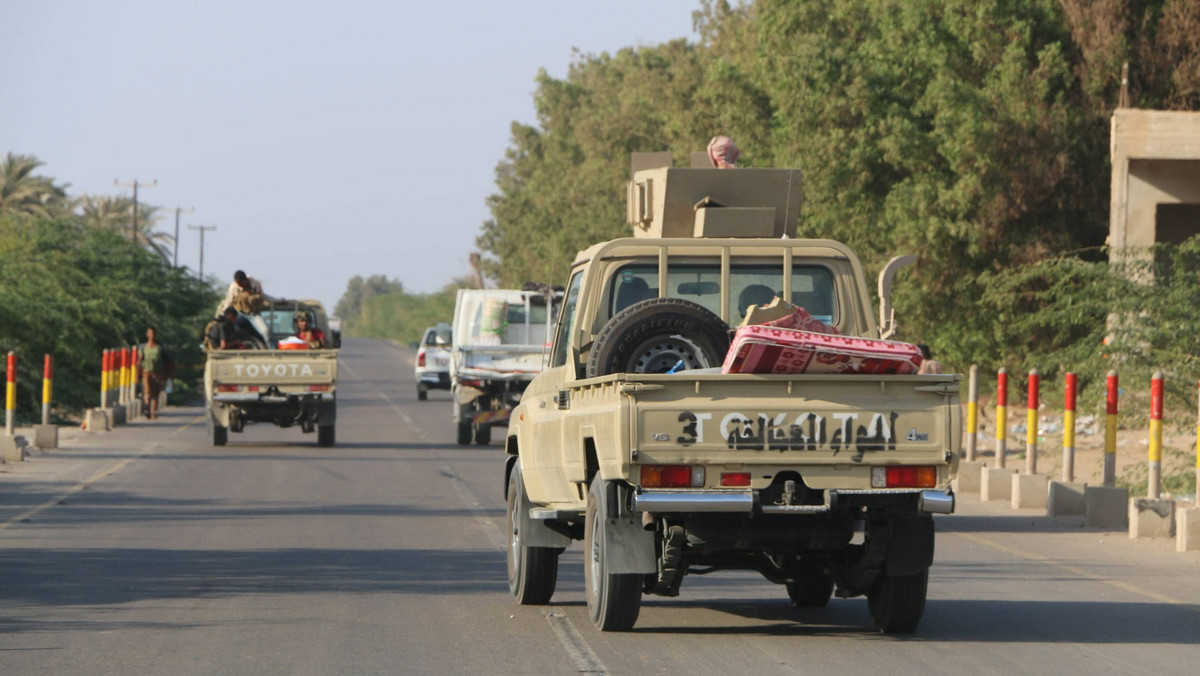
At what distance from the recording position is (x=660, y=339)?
9219 millimetres

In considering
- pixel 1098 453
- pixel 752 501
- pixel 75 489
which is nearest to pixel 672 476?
pixel 752 501

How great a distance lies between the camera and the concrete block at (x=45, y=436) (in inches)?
986

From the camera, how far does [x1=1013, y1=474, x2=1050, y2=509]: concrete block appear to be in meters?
17.8

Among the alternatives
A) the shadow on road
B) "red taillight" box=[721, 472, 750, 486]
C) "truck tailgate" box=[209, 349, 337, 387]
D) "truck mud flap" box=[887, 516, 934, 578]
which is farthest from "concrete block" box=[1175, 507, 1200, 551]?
"truck tailgate" box=[209, 349, 337, 387]

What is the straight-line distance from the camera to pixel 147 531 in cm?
1470

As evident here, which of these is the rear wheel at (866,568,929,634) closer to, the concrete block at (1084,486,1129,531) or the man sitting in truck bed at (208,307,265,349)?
the concrete block at (1084,486,1129,531)

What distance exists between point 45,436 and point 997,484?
14253 millimetres

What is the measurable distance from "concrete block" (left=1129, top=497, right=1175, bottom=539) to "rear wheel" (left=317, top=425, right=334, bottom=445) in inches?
591

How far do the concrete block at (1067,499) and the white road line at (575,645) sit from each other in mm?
8264

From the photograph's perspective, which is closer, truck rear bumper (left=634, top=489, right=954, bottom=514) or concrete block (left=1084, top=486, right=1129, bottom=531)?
truck rear bumper (left=634, top=489, right=954, bottom=514)

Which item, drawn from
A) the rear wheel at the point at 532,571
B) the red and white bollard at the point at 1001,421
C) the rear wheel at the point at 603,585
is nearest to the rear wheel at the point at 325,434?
the red and white bollard at the point at 1001,421

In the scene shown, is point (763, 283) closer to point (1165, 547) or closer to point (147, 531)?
point (1165, 547)

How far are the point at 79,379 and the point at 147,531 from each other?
25990 millimetres

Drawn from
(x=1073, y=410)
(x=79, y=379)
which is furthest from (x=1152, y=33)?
(x=79, y=379)
